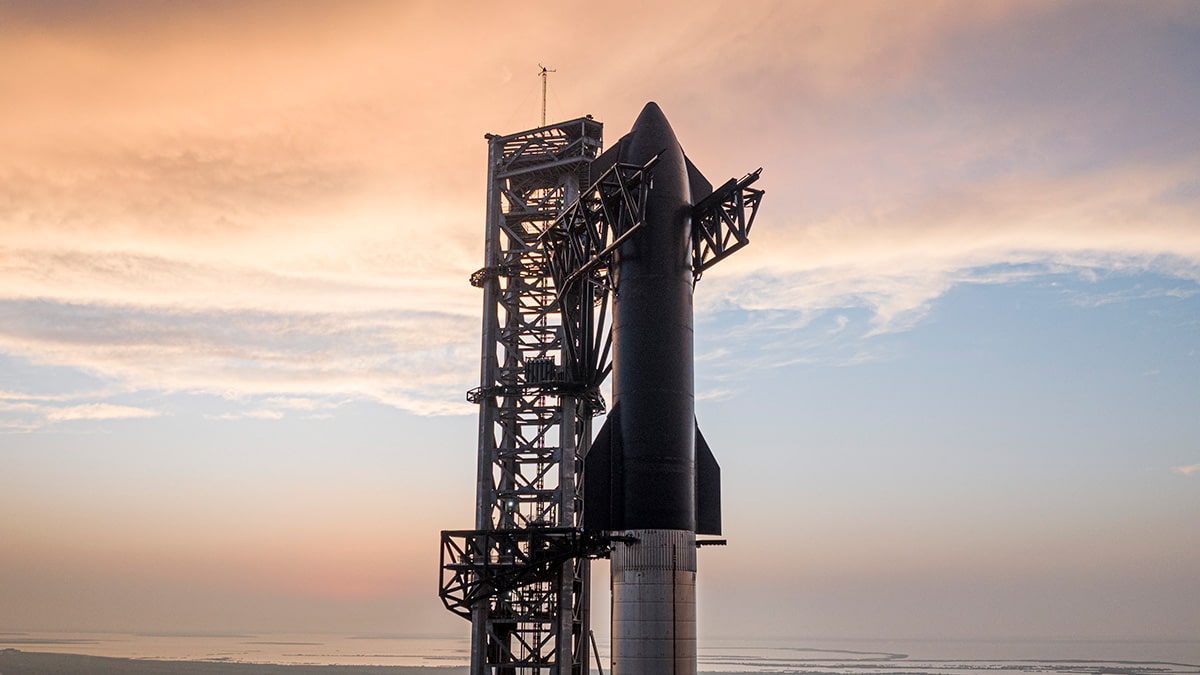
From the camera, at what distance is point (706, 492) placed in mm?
38062

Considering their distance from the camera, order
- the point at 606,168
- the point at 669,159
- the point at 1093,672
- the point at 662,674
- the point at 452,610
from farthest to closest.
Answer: the point at 1093,672, the point at 452,610, the point at 606,168, the point at 669,159, the point at 662,674

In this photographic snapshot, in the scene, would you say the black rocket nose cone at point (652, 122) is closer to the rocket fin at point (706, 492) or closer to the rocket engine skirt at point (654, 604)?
the rocket fin at point (706, 492)

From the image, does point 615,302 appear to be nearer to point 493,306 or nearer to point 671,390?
point 671,390

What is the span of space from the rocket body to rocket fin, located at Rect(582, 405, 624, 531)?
0.04 m

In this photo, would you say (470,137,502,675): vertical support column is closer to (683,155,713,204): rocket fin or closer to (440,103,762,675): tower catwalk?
(440,103,762,675): tower catwalk

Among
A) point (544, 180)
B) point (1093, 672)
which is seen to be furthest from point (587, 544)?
point (1093, 672)

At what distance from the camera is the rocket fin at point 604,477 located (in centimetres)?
3594

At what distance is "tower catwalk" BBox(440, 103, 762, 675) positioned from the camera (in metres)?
35.0

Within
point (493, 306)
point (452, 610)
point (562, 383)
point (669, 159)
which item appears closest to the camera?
point (669, 159)

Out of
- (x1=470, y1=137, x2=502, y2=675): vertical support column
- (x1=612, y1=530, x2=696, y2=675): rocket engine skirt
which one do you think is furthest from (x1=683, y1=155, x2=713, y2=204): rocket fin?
(x1=470, y1=137, x2=502, y2=675): vertical support column

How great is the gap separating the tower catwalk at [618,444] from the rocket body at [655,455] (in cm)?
5

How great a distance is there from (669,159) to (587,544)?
15406 millimetres

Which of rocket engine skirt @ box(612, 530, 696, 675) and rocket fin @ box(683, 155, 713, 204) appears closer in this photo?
rocket engine skirt @ box(612, 530, 696, 675)

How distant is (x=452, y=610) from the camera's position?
1852 inches
